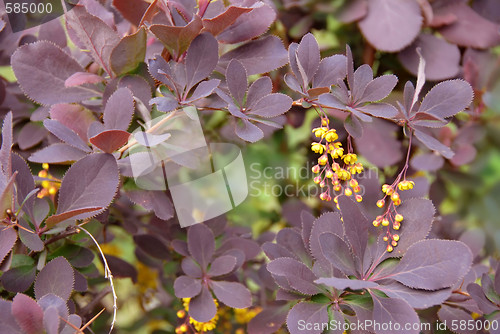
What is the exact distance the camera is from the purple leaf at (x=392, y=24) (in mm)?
976

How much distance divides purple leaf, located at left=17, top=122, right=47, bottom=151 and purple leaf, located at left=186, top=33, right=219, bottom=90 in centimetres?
33

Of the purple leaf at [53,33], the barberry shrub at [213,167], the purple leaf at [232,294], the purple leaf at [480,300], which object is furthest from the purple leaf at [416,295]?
the purple leaf at [53,33]

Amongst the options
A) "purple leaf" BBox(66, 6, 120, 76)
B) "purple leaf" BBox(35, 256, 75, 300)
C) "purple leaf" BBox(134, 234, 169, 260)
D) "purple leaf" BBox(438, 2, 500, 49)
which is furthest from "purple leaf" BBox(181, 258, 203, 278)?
"purple leaf" BBox(438, 2, 500, 49)

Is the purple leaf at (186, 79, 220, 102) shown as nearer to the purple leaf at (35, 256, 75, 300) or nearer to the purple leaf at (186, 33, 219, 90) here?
the purple leaf at (186, 33, 219, 90)

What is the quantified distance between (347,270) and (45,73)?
0.49 metres

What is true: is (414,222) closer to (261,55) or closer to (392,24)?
(261,55)

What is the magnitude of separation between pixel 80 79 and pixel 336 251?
0.40m

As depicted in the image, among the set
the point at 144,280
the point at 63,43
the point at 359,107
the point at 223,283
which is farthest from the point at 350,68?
the point at 144,280

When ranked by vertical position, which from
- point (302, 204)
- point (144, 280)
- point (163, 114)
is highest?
point (163, 114)

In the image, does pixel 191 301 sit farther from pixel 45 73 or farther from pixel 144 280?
pixel 144 280

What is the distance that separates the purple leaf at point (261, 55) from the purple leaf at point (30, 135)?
0.33 meters

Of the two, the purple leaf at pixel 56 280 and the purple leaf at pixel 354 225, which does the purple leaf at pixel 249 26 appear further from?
the purple leaf at pixel 56 280

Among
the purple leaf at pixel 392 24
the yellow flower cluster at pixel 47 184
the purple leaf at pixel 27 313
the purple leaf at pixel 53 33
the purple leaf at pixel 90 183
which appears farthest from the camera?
the purple leaf at pixel 392 24

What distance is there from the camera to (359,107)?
2.13 ft
